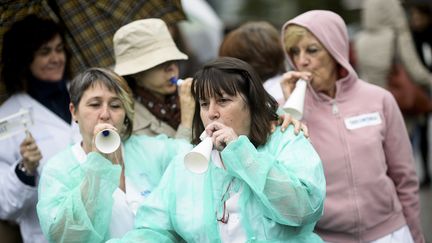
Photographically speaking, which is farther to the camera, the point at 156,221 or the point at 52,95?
the point at 52,95

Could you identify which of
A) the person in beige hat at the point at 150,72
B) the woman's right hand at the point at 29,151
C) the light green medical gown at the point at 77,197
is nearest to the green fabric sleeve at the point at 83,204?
the light green medical gown at the point at 77,197

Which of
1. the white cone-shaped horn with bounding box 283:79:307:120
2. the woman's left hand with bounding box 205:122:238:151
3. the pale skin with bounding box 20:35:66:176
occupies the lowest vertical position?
the pale skin with bounding box 20:35:66:176

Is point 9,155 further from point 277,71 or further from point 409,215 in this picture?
point 409,215

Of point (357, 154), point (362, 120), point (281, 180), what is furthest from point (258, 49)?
point (281, 180)

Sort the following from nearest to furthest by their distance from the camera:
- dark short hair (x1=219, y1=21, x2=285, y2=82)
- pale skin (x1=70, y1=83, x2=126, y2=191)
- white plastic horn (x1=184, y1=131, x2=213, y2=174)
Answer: white plastic horn (x1=184, y1=131, x2=213, y2=174) < pale skin (x1=70, y1=83, x2=126, y2=191) < dark short hair (x1=219, y1=21, x2=285, y2=82)

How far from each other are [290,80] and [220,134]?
1.18m

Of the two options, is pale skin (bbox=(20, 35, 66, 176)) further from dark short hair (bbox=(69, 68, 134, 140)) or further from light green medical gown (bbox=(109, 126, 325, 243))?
light green medical gown (bbox=(109, 126, 325, 243))

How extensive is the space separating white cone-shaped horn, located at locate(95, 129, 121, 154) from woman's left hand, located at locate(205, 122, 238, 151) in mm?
535

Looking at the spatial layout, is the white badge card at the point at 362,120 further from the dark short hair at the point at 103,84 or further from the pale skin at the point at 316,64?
the dark short hair at the point at 103,84

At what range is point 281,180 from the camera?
11.6 feet

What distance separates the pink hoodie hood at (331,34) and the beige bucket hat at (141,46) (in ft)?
2.37

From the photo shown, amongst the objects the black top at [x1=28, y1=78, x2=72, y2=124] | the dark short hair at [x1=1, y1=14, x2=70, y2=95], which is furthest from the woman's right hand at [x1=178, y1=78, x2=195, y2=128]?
the dark short hair at [x1=1, y1=14, x2=70, y2=95]

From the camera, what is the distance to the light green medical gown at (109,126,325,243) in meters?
3.53

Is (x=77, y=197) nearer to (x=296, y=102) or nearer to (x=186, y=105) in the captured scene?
(x=186, y=105)
